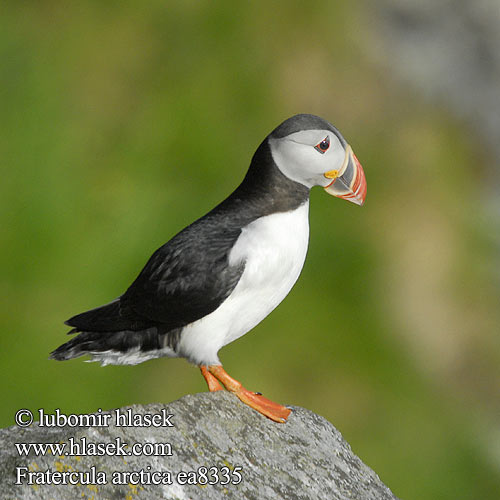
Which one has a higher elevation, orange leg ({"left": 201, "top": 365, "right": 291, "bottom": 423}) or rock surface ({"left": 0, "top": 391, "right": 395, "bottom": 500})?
orange leg ({"left": 201, "top": 365, "right": 291, "bottom": 423})

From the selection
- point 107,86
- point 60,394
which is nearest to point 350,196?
point 60,394

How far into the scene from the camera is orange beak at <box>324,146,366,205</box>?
3426mm

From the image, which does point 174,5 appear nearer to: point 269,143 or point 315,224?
point 315,224

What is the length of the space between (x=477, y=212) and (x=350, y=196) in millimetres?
5192

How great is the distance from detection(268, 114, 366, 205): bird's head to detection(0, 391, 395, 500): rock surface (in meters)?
0.98

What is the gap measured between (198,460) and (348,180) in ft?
4.21

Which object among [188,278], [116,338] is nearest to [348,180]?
[188,278]

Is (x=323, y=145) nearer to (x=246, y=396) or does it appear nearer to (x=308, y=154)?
(x=308, y=154)

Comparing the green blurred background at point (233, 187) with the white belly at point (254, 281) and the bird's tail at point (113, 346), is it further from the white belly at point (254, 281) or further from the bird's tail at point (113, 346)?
the white belly at point (254, 281)

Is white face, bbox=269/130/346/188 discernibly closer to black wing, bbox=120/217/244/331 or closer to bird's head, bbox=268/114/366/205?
bird's head, bbox=268/114/366/205

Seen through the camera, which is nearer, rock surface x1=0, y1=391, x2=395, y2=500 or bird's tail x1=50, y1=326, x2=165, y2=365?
rock surface x1=0, y1=391, x2=395, y2=500

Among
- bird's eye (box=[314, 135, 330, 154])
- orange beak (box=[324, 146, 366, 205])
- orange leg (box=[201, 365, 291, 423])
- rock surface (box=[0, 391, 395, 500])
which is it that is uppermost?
bird's eye (box=[314, 135, 330, 154])

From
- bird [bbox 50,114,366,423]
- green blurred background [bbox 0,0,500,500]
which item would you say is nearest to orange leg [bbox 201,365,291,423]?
bird [bbox 50,114,366,423]

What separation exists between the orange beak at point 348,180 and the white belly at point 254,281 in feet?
0.60
